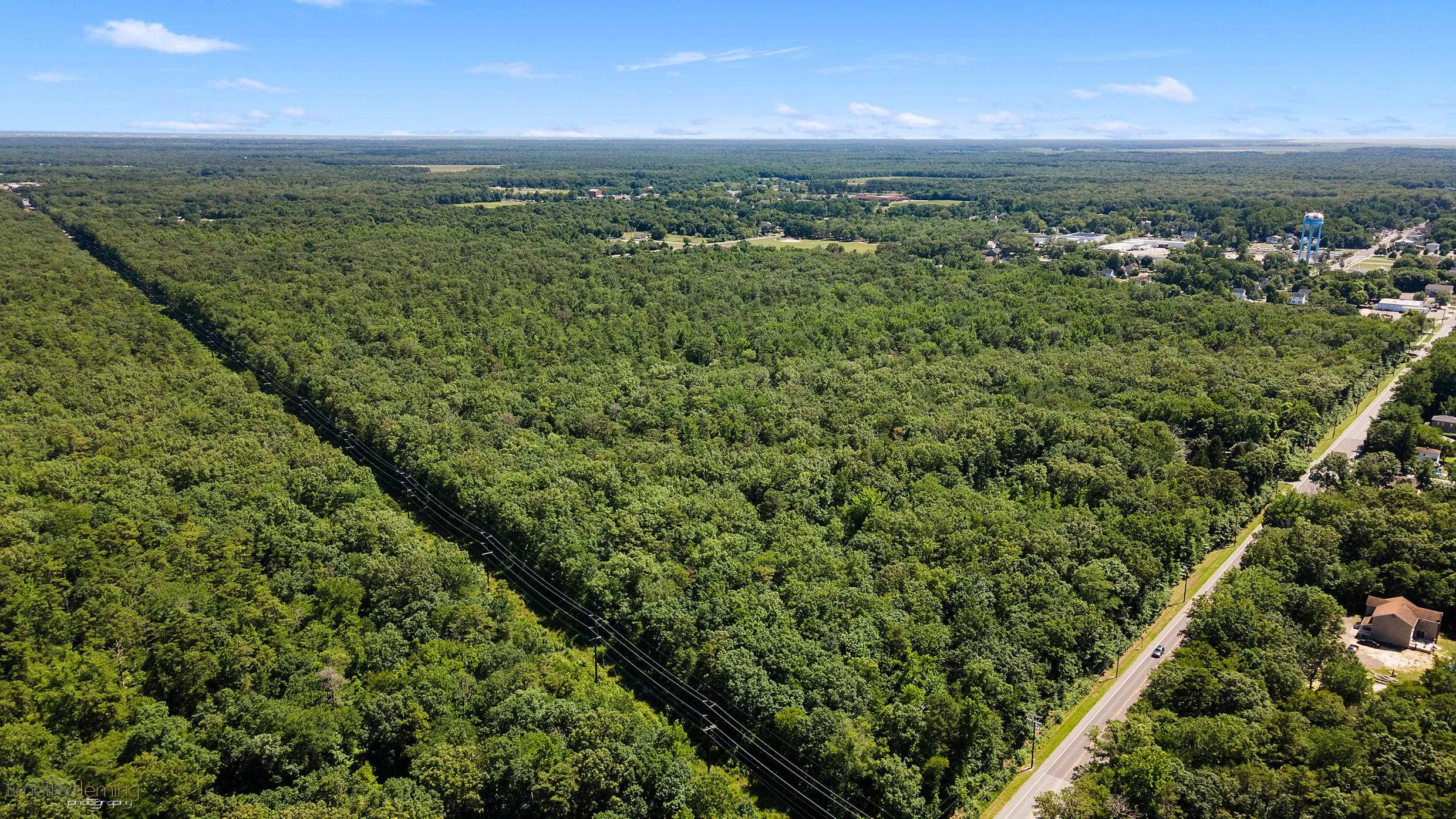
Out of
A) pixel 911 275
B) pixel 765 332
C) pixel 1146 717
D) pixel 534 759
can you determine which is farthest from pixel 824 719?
pixel 911 275

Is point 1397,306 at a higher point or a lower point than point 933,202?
lower

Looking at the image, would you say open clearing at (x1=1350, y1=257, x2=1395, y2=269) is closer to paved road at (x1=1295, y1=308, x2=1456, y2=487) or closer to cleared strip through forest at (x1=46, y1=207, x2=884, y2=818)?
paved road at (x1=1295, y1=308, x2=1456, y2=487)

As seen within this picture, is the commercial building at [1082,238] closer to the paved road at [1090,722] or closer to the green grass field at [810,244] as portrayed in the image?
the green grass field at [810,244]

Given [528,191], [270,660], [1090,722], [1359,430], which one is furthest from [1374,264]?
[528,191]

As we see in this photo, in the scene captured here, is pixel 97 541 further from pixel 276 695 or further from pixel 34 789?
pixel 34 789

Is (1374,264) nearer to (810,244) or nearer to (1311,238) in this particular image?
(1311,238)

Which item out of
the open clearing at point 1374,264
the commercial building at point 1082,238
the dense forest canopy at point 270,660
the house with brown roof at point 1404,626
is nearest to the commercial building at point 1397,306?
the open clearing at point 1374,264

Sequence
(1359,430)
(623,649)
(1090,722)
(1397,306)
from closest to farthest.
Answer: (1090,722) → (623,649) → (1359,430) → (1397,306)

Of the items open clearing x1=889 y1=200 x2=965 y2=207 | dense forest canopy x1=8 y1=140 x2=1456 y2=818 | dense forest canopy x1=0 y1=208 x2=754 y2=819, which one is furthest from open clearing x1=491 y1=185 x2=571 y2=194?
dense forest canopy x1=0 y1=208 x2=754 y2=819
